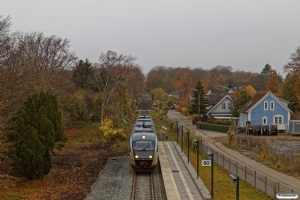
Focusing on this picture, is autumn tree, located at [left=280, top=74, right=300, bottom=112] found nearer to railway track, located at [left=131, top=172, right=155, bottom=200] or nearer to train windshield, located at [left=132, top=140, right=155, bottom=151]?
train windshield, located at [left=132, top=140, right=155, bottom=151]

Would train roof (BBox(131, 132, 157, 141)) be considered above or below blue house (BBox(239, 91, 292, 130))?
below

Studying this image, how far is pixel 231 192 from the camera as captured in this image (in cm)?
1852

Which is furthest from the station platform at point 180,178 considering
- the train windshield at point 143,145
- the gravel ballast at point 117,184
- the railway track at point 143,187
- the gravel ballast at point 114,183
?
the gravel ballast at point 114,183

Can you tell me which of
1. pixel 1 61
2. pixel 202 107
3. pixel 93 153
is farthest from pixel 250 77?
pixel 1 61

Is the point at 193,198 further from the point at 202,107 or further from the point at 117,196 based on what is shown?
the point at 202,107

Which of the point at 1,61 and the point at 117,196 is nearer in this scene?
the point at 117,196

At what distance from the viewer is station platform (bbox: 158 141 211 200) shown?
56.0 feet

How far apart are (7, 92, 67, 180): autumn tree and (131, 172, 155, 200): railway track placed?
5.17 metres

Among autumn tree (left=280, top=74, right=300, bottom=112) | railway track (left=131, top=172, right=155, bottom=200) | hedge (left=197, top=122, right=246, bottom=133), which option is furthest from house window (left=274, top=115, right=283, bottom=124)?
railway track (left=131, top=172, right=155, bottom=200)

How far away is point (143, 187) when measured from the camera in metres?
19.3

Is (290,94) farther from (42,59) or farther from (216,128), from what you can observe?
(42,59)

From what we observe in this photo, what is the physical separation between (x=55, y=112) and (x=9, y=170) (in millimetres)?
5368

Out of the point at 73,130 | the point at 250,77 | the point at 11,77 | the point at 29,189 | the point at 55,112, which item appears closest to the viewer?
the point at 29,189

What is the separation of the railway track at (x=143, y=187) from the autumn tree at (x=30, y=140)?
17.0 feet
